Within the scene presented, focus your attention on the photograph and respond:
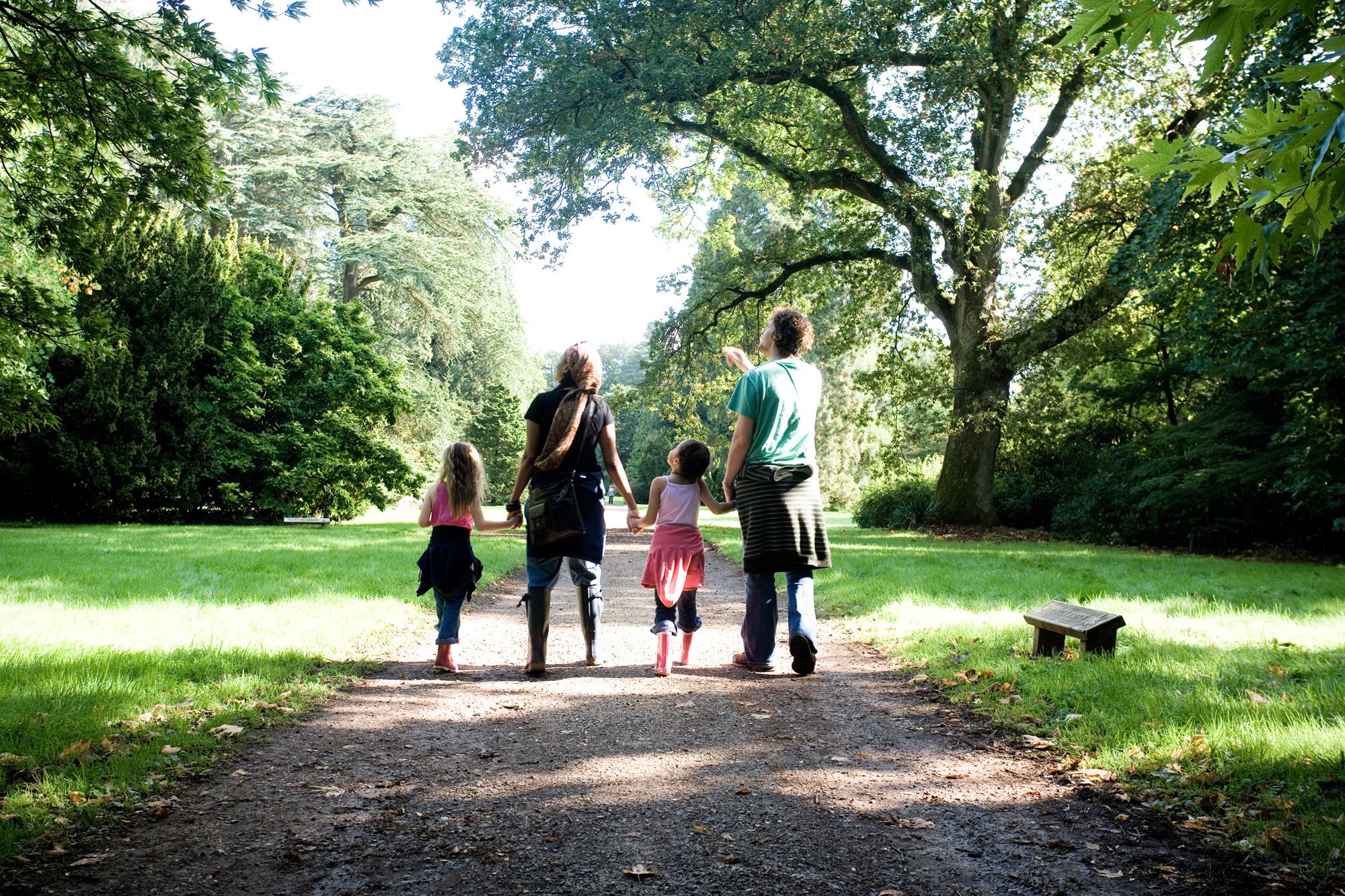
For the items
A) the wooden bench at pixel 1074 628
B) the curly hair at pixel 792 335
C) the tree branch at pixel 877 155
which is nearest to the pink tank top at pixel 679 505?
the curly hair at pixel 792 335

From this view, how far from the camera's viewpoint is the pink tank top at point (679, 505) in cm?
631

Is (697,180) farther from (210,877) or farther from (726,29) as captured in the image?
(210,877)

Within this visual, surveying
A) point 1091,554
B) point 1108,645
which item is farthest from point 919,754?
point 1091,554

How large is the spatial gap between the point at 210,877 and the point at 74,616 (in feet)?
17.9

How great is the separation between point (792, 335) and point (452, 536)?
2.68m

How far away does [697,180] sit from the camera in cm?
2453

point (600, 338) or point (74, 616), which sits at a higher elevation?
point (600, 338)

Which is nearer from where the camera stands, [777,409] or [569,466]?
[777,409]

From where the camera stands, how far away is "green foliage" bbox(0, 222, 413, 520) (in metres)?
20.2

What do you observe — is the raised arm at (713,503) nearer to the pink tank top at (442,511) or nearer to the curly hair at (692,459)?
the curly hair at (692,459)

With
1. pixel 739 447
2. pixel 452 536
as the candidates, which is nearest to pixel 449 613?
pixel 452 536

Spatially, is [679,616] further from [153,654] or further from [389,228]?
[389,228]

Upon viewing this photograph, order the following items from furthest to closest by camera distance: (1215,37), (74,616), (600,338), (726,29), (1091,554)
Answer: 1. (600,338)
2. (726,29)
3. (1091,554)
4. (74,616)
5. (1215,37)

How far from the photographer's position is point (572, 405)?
6.01 meters
